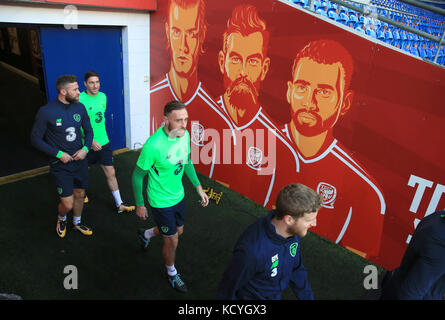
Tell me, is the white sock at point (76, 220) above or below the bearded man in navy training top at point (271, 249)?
below

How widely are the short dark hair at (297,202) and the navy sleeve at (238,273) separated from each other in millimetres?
280

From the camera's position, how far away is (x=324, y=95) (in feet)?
10.9

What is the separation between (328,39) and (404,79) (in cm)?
83

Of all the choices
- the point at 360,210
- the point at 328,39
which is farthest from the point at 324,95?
the point at 360,210

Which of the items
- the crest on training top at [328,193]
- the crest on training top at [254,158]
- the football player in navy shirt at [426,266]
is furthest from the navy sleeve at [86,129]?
the football player in navy shirt at [426,266]

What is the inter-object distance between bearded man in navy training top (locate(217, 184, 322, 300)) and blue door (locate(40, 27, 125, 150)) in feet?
13.5

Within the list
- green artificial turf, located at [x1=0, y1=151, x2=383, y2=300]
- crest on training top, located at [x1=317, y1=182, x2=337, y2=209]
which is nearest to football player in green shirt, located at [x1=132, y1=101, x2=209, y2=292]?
green artificial turf, located at [x1=0, y1=151, x2=383, y2=300]

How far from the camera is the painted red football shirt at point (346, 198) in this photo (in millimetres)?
3307

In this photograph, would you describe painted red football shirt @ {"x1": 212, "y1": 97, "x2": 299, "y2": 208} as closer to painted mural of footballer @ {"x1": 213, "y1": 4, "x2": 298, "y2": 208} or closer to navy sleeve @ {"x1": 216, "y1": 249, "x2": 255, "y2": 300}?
painted mural of footballer @ {"x1": 213, "y1": 4, "x2": 298, "y2": 208}

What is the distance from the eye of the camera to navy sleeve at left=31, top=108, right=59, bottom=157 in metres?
2.92

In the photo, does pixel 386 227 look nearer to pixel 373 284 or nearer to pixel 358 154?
pixel 373 284

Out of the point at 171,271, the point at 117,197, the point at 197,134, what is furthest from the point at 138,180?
the point at 197,134

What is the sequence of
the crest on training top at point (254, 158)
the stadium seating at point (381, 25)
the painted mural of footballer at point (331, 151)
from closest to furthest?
the painted mural of footballer at point (331, 151)
the crest on training top at point (254, 158)
the stadium seating at point (381, 25)

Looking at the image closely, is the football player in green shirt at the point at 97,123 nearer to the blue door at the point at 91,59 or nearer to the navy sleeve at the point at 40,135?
the navy sleeve at the point at 40,135
